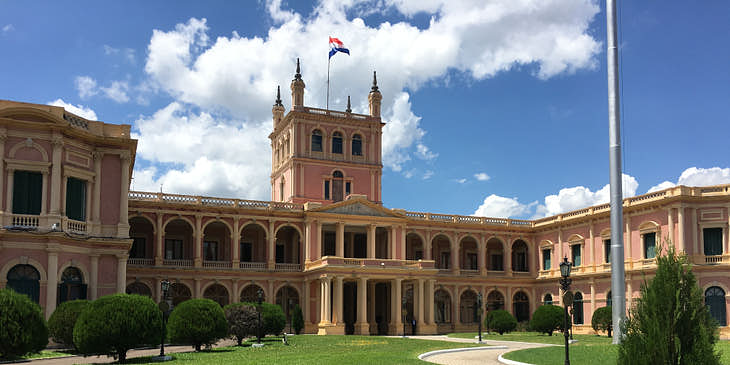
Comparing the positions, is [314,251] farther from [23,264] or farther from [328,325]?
[23,264]

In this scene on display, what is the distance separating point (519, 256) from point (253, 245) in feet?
80.2

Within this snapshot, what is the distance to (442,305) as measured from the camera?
60875 mm

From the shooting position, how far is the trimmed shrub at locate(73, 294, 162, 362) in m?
22.7

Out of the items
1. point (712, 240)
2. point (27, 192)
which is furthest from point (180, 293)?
point (712, 240)

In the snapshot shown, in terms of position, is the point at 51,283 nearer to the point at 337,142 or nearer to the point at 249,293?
the point at 249,293

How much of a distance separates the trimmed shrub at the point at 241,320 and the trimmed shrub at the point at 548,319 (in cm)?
1938

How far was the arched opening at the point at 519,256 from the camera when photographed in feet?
210

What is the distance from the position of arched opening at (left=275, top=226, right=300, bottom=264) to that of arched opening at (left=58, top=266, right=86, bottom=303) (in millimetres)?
24318

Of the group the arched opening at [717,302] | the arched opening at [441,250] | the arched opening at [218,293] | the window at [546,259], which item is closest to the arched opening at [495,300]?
the arched opening at [441,250]

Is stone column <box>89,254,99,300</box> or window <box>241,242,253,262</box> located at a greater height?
window <box>241,242,253,262</box>

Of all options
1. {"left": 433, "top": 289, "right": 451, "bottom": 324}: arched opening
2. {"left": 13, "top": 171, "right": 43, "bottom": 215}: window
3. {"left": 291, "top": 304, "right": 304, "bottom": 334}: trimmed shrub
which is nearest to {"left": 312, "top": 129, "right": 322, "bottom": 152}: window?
{"left": 291, "top": 304, "right": 304, "bottom": 334}: trimmed shrub

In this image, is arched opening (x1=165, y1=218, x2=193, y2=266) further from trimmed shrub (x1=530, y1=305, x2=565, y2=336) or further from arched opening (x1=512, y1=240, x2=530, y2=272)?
arched opening (x1=512, y1=240, x2=530, y2=272)

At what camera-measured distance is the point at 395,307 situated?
5225 centimetres

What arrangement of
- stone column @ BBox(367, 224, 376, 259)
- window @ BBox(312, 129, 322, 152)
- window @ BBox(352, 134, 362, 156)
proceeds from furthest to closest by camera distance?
1. window @ BBox(352, 134, 362, 156)
2. window @ BBox(312, 129, 322, 152)
3. stone column @ BBox(367, 224, 376, 259)
